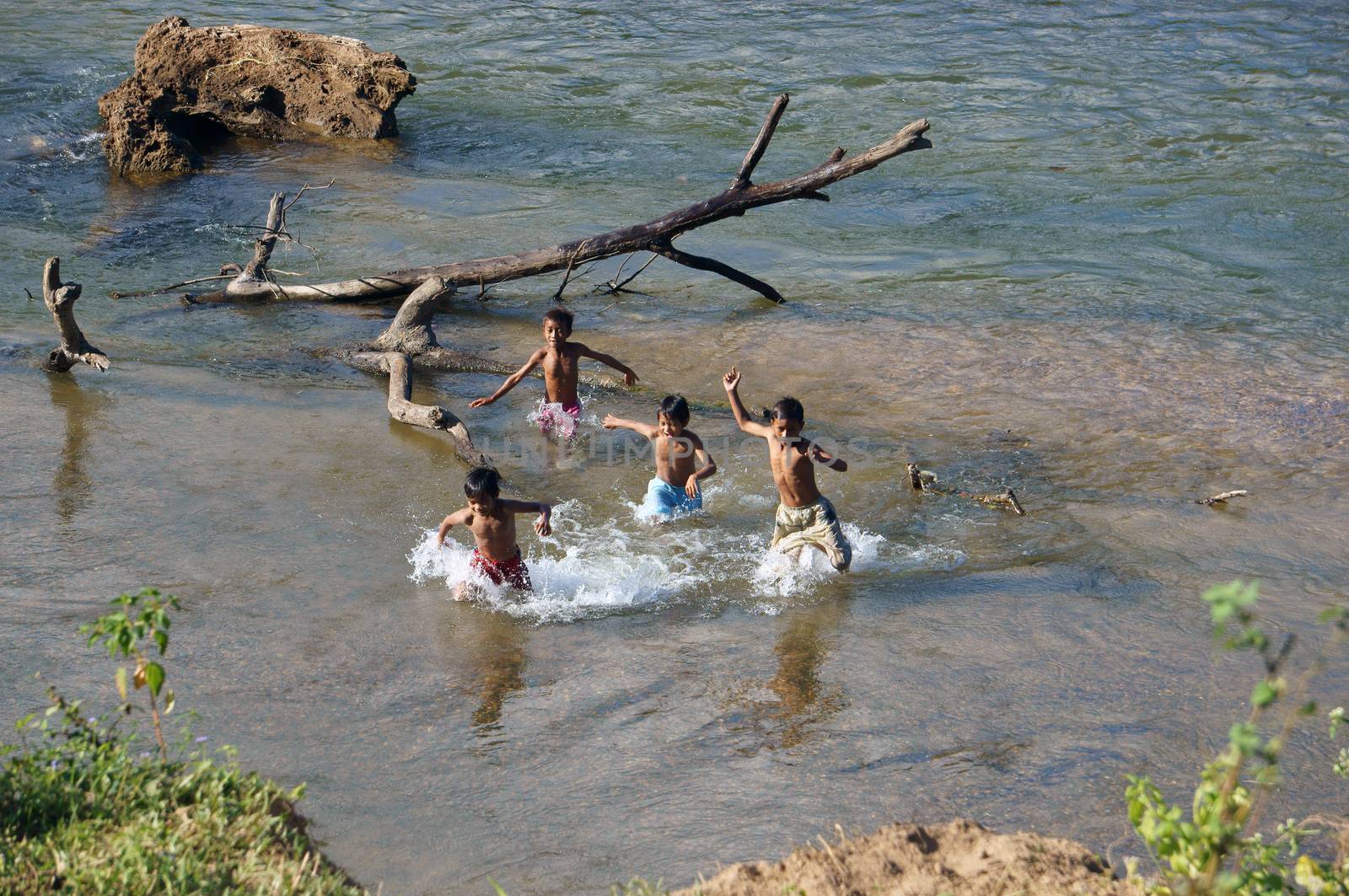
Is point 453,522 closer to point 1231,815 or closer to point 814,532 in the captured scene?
point 814,532

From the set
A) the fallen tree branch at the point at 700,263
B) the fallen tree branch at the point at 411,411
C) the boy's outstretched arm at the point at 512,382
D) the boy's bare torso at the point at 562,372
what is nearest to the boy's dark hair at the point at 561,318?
the boy's bare torso at the point at 562,372

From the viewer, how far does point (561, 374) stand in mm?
9156

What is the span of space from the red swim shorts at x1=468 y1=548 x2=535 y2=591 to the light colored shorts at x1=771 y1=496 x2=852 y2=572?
1501mm

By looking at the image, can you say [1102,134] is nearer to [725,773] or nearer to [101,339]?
[101,339]

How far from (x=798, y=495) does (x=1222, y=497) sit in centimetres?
275

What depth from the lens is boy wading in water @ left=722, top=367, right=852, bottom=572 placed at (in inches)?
277

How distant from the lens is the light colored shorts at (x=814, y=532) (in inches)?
275

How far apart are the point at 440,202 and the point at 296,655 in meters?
9.94

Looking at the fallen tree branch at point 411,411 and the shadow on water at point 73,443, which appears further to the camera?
the fallen tree branch at point 411,411

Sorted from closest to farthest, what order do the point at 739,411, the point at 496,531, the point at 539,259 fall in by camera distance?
the point at 496,531 → the point at 739,411 → the point at 539,259

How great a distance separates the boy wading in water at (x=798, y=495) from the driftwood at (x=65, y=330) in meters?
4.55

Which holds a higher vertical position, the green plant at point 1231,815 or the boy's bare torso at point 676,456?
the green plant at point 1231,815

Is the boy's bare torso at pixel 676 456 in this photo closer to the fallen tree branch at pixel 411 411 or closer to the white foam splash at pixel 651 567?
the white foam splash at pixel 651 567

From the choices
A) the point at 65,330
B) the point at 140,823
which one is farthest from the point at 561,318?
the point at 140,823
